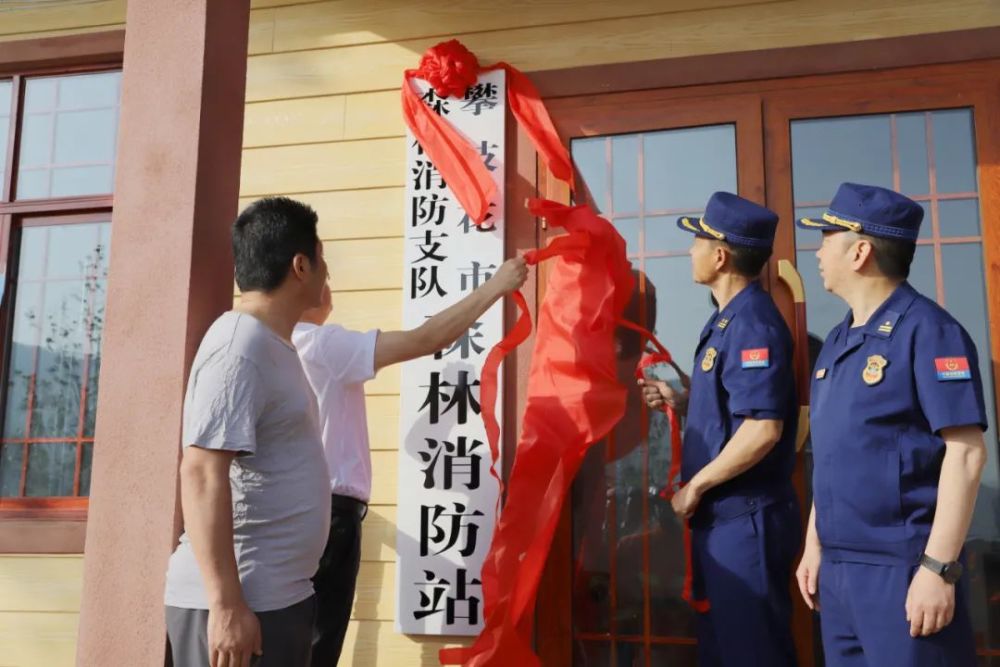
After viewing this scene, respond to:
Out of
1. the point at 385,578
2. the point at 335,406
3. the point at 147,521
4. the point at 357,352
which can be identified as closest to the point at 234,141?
the point at 357,352

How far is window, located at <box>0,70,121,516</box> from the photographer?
3.55 metres

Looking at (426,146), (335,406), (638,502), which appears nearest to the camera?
(335,406)

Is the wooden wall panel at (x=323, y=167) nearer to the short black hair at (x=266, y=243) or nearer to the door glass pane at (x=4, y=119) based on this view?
the door glass pane at (x=4, y=119)

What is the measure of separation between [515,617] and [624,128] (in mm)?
1649

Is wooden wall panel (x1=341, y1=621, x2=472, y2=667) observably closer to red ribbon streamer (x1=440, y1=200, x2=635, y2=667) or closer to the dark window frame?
red ribbon streamer (x1=440, y1=200, x2=635, y2=667)

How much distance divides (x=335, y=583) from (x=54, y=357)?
5.77ft

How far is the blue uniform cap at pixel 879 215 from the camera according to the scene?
216 centimetres

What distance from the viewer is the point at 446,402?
3193 millimetres

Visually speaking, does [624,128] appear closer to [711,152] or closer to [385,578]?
[711,152]

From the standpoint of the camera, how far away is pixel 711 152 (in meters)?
3.14

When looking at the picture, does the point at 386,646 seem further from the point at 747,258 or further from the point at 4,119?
the point at 4,119

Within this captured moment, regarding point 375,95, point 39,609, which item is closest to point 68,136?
point 375,95

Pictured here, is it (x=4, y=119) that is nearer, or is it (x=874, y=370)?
(x=874, y=370)

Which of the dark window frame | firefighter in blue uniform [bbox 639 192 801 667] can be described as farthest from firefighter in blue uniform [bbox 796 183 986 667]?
the dark window frame
